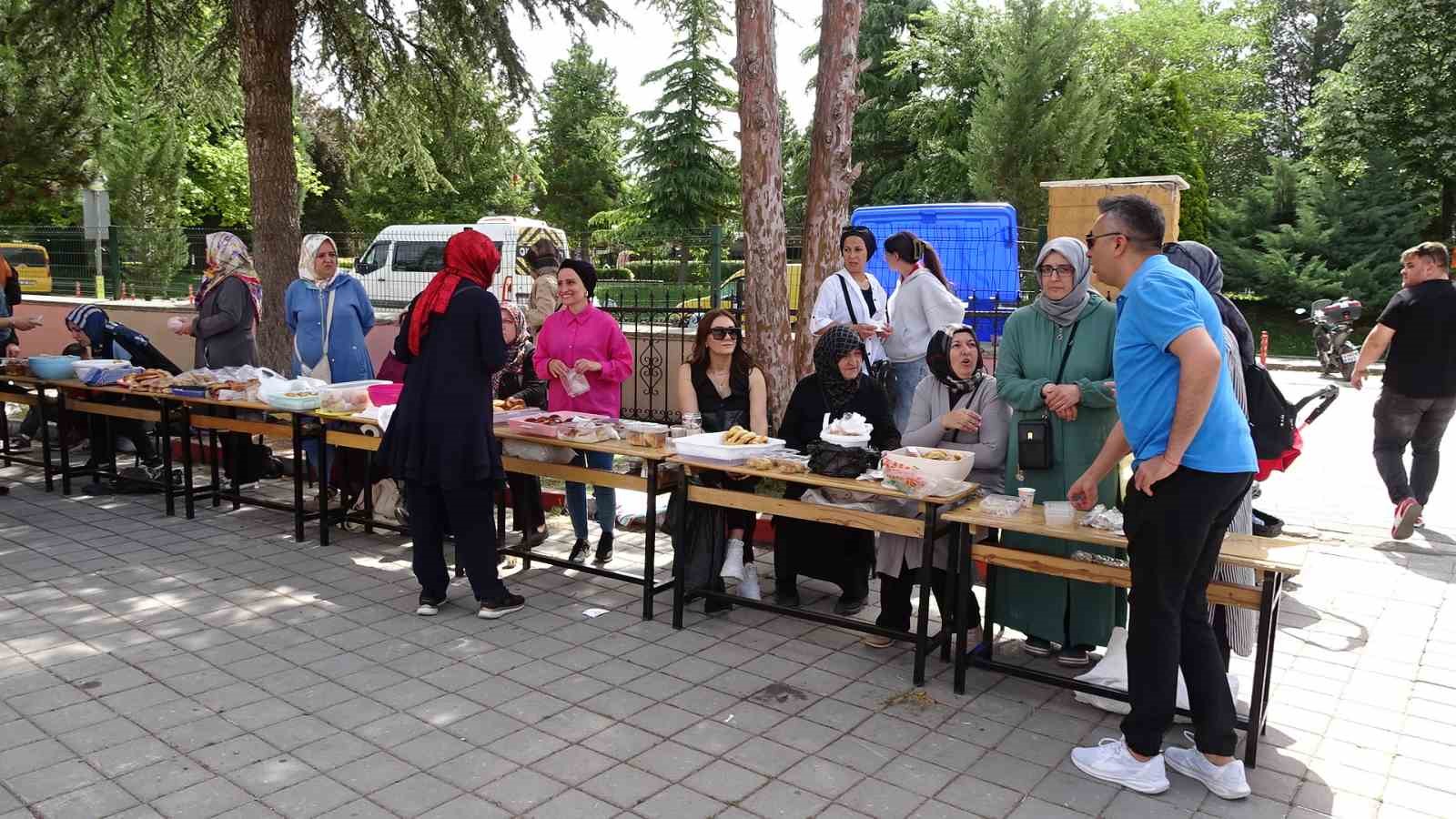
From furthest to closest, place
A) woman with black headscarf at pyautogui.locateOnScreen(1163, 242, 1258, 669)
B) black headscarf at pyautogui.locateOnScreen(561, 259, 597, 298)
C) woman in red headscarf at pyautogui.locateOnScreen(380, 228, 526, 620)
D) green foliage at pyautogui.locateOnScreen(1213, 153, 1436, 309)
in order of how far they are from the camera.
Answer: green foliage at pyautogui.locateOnScreen(1213, 153, 1436, 309) < black headscarf at pyautogui.locateOnScreen(561, 259, 597, 298) < woman in red headscarf at pyautogui.locateOnScreen(380, 228, 526, 620) < woman with black headscarf at pyautogui.locateOnScreen(1163, 242, 1258, 669)

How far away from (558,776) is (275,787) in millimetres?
931

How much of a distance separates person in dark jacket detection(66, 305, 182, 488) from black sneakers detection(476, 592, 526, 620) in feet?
14.5

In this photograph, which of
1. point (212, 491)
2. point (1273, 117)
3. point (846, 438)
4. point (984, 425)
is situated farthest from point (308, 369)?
point (1273, 117)

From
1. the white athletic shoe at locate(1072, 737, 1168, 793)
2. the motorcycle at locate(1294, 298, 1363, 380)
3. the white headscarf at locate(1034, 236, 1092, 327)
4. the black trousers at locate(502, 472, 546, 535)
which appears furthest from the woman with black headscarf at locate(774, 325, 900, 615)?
the motorcycle at locate(1294, 298, 1363, 380)

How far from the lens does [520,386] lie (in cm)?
675

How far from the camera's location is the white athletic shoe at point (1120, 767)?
11.1 ft

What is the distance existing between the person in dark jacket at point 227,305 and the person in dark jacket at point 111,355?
0.75 metres

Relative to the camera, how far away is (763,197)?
281 inches

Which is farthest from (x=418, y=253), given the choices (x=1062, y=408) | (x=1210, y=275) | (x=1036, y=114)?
(x=1036, y=114)

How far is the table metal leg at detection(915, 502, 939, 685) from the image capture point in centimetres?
414

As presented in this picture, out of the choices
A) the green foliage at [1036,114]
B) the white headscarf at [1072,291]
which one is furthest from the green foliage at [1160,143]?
the white headscarf at [1072,291]

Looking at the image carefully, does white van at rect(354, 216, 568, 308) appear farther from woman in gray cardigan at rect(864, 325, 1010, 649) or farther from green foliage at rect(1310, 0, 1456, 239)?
green foliage at rect(1310, 0, 1456, 239)

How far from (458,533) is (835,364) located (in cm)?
208

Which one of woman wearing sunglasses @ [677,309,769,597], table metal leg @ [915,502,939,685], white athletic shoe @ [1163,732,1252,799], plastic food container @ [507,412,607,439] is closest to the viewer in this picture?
white athletic shoe @ [1163,732,1252,799]
